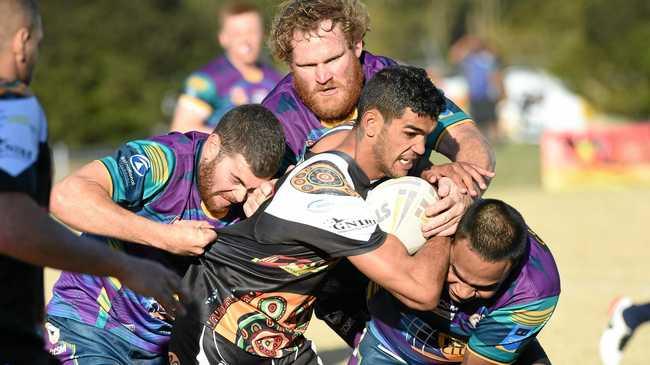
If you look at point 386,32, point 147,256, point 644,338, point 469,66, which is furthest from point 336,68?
point 386,32

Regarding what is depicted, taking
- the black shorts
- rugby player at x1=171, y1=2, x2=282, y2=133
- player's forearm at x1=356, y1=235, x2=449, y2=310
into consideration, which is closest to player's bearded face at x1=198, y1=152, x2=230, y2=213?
the black shorts

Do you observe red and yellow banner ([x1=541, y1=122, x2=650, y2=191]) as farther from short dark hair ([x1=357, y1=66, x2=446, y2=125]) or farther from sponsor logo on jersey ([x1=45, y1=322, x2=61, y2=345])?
sponsor logo on jersey ([x1=45, y1=322, x2=61, y2=345])

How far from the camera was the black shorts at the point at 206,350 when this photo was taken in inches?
195

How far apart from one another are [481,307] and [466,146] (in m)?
0.94

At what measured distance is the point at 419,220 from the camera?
4934 millimetres

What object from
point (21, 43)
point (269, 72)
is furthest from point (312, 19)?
point (269, 72)

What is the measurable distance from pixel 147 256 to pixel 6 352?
1.65m

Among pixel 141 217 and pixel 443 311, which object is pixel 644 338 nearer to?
pixel 443 311

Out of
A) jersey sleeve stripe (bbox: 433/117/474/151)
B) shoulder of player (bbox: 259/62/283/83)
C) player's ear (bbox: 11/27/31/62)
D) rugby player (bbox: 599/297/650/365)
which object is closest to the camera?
player's ear (bbox: 11/27/31/62)

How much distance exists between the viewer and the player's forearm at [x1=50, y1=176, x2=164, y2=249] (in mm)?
4730

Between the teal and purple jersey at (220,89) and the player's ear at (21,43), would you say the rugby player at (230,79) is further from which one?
the player's ear at (21,43)

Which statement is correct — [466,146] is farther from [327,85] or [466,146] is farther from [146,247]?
[146,247]

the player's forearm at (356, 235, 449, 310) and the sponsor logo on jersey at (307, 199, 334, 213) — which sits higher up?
the sponsor logo on jersey at (307, 199, 334, 213)

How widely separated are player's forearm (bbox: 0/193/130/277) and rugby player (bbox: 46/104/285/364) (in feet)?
4.42
